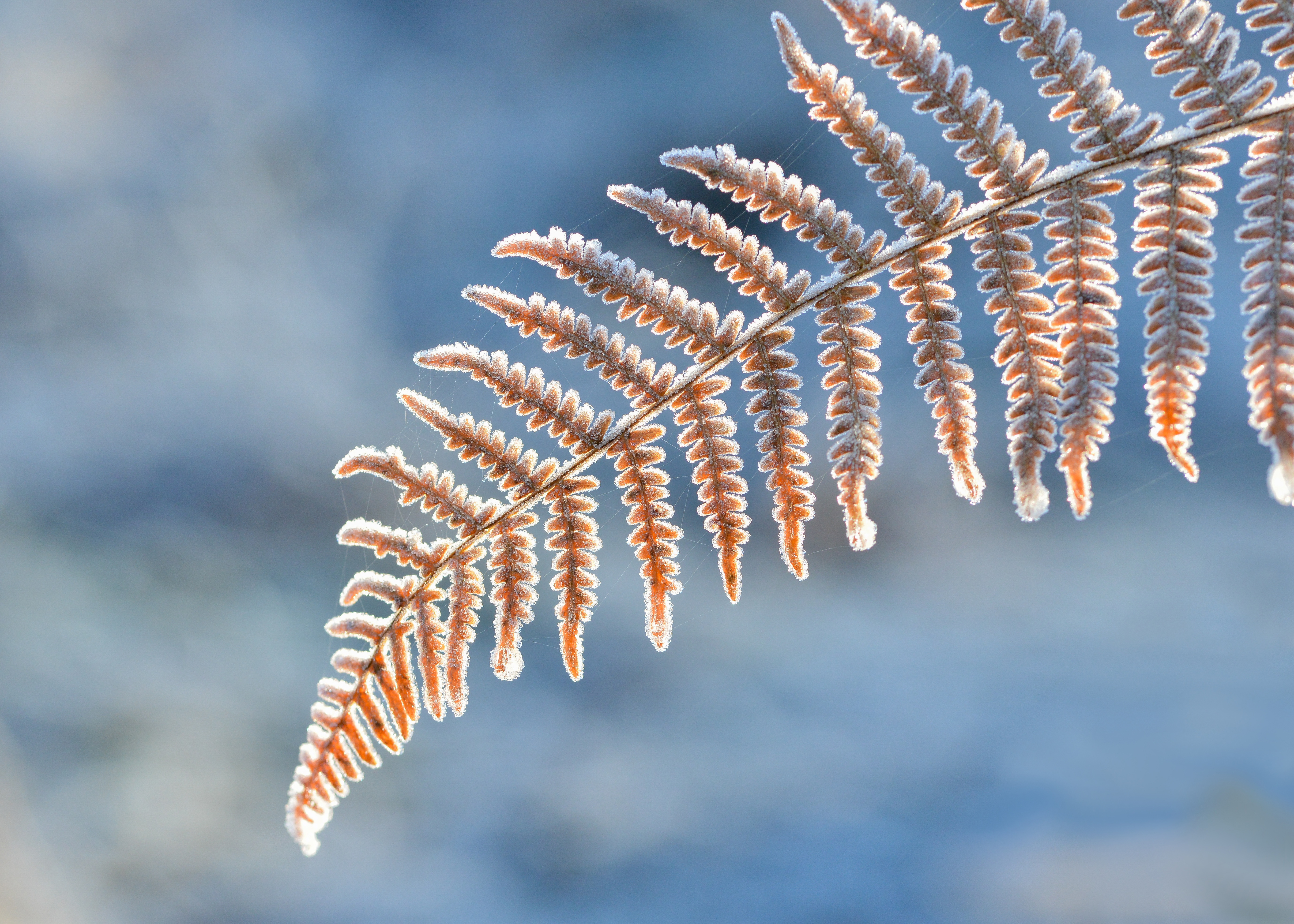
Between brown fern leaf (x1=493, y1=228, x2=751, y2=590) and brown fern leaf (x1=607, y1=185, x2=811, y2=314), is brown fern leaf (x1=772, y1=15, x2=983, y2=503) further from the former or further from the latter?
brown fern leaf (x1=493, y1=228, x2=751, y2=590)

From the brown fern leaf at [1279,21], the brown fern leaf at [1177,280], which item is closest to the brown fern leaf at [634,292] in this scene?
the brown fern leaf at [1177,280]

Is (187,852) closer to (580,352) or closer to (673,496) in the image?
(673,496)

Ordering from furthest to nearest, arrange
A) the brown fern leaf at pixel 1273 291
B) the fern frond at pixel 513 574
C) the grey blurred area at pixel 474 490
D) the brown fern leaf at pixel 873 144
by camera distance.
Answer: the grey blurred area at pixel 474 490 → the fern frond at pixel 513 574 → the brown fern leaf at pixel 873 144 → the brown fern leaf at pixel 1273 291

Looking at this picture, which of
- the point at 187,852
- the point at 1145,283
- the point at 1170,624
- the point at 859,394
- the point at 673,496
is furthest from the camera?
the point at 673,496

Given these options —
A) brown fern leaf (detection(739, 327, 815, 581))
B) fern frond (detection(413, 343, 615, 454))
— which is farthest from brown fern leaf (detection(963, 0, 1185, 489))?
fern frond (detection(413, 343, 615, 454))

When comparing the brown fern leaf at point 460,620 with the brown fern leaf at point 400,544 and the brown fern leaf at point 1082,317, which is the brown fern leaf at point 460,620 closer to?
the brown fern leaf at point 400,544

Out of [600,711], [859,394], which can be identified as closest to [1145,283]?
[859,394]

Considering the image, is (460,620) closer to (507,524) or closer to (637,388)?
(507,524)
